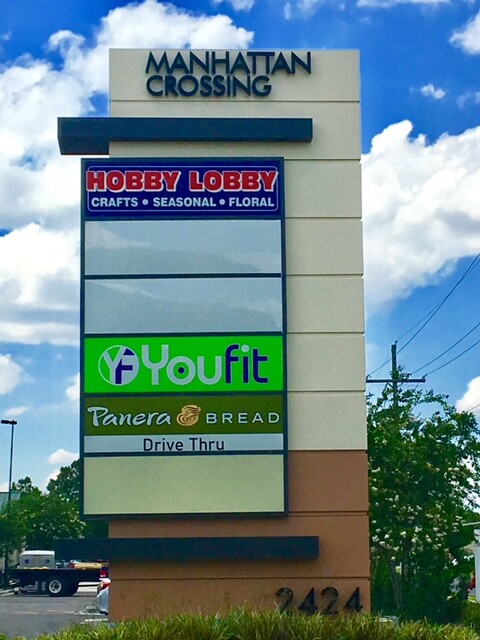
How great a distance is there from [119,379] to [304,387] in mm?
2895

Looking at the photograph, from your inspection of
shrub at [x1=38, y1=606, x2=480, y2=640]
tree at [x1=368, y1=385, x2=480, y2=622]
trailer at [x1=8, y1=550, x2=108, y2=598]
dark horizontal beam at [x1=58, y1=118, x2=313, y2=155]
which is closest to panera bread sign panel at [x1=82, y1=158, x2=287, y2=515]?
dark horizontal beam at [x1=58, y1=118, x2=313, y2=155]

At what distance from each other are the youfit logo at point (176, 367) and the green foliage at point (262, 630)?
169 inches

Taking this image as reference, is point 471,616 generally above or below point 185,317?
below

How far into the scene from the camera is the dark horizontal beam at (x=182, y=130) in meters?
18.2

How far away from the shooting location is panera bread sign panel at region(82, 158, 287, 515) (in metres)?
17.4

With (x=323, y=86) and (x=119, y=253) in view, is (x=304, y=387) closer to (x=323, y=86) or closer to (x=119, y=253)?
(x=119, y=253)

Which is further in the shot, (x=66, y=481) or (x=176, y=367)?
(x=66, y=481)

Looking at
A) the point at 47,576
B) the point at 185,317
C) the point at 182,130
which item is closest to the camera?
the point at 185,317

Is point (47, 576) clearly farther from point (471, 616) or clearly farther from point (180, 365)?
point (180, 365)

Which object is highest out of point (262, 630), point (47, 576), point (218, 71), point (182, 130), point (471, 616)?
point (218, 71)

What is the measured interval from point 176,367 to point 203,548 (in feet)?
9.21

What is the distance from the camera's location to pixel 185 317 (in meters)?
17.7

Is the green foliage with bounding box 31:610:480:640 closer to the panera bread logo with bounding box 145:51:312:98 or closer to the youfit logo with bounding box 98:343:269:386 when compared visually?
the youfit logo with bounding box 98:343:269:386

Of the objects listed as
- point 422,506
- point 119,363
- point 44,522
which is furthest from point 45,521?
point 119,363
